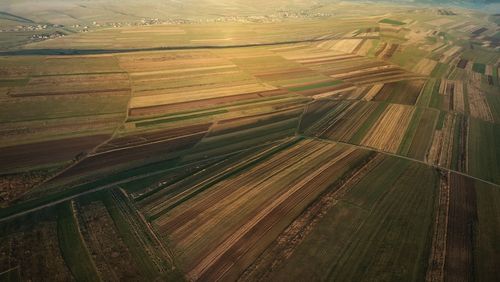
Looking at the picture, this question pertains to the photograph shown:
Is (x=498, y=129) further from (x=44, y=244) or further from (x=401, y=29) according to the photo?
(x=401, y=29)

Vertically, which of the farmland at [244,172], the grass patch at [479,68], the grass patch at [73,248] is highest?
the grass patch at [479,68]

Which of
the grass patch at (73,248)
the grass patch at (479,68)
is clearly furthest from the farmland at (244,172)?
the grass patch at (479,68)

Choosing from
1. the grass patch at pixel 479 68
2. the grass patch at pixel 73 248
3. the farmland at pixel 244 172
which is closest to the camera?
the grass patch at pixel 73 248

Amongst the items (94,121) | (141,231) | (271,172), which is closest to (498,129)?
(271,172)

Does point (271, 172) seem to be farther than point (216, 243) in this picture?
Yes

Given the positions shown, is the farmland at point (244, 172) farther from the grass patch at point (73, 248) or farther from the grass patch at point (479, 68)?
the grass patch at point (479, 68)

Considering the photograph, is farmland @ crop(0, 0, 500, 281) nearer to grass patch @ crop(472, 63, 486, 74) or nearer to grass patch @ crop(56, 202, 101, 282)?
grass patch @ crop(56, 202, 101, 282)

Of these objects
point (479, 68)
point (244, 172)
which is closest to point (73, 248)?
point (244, 172)

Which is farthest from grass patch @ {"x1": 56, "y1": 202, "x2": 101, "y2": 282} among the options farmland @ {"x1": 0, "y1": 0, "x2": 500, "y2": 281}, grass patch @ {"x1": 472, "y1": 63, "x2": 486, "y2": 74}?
grass patch @ {"x1": 472, "y1": 63, "x2": 486, "y2": 74}
